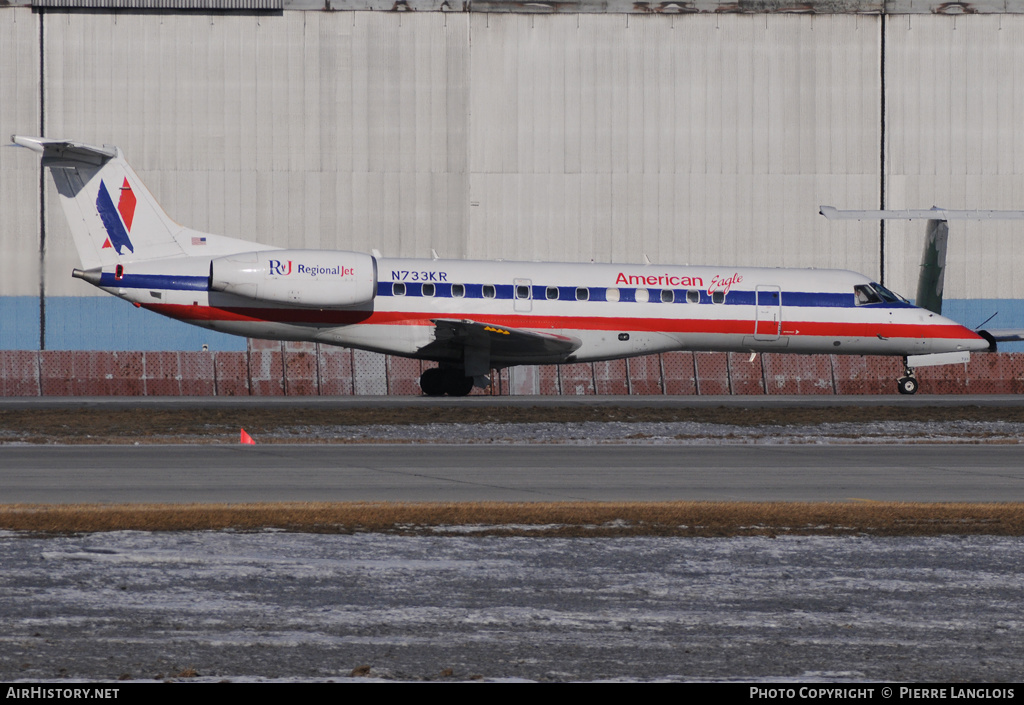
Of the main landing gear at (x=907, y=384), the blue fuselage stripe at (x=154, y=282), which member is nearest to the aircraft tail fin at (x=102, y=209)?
the blue fuselage stripe at (x=154, y=282)

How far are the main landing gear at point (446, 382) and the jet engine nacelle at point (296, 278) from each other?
286 cm

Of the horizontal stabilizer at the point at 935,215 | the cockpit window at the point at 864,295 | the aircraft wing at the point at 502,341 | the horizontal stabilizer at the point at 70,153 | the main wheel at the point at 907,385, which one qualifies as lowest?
the main wheel at the point at 907,385

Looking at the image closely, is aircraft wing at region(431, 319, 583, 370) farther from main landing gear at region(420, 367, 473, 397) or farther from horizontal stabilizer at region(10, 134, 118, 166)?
horizontal stabilizer at region(10, 134, 118, 166)

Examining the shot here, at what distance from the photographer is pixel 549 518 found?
39.9ft

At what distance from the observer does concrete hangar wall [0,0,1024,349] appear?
3741 centimetres

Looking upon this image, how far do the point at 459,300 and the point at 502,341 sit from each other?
55.5 inches

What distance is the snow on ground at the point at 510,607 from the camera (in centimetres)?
686

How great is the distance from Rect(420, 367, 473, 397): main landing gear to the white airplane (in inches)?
1.2

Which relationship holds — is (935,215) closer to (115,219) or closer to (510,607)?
(115,219)

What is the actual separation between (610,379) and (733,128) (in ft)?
33.9

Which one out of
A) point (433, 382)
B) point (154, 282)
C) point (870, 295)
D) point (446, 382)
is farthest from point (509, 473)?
point (870, 295)

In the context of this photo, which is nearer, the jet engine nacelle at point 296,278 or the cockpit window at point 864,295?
the jet engine nacelle at point 296,278

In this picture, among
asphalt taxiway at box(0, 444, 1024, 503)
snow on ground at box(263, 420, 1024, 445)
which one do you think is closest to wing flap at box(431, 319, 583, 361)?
snow on ground at box(263, 420, 1024, 445)

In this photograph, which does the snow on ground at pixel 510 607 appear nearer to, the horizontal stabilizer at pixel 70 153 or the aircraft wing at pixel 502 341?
the aircraft wing at pixel 502 341
